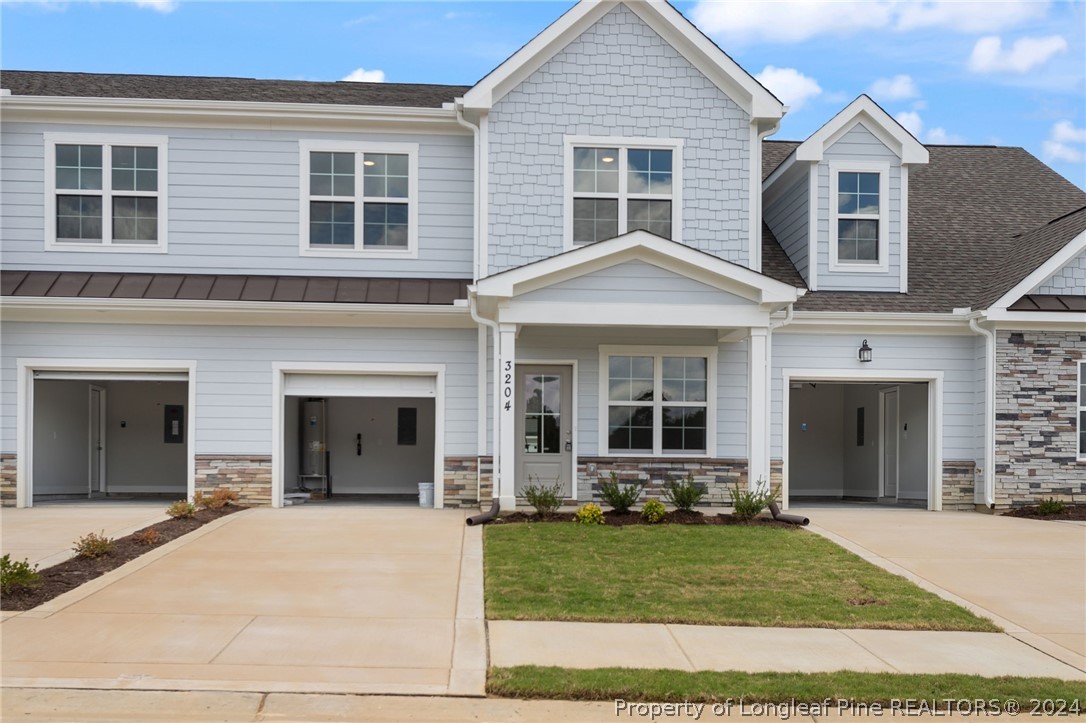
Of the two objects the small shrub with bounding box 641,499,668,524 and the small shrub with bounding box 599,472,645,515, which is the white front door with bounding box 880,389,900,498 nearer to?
the small shrub with bounding box 599,472,645,515

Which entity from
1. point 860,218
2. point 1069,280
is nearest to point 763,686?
point 860,218

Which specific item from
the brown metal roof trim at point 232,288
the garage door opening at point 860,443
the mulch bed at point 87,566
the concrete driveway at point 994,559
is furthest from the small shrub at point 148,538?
the garage door opening at point 860,443

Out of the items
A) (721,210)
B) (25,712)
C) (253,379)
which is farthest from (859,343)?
(25,712)

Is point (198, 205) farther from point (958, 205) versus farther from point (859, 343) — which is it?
point (958, 205)

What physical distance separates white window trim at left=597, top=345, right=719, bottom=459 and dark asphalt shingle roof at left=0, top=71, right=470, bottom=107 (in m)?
5.27

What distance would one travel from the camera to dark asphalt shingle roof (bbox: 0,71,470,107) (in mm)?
16375

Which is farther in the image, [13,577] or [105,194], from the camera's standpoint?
[105,194]

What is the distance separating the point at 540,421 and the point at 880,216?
669 cm

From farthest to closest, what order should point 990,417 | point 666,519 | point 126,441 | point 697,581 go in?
point 126,441 < point 990,417 < point 666,519 < point 697,581

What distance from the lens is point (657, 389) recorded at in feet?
52.0

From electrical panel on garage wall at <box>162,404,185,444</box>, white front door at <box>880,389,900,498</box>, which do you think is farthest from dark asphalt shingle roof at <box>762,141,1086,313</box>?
electrical panel on garage wall at <box>162,404,185,444</box>

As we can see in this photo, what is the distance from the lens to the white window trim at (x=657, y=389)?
620 inches

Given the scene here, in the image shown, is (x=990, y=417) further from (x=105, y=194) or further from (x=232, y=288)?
(x=105, y=194)

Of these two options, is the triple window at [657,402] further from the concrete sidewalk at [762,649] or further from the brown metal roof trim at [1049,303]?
the concrete sidewalk at [762,649]
